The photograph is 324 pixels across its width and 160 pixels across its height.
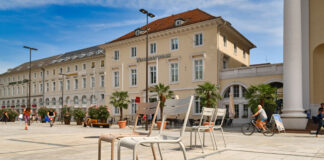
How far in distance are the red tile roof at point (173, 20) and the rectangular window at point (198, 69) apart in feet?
14.5

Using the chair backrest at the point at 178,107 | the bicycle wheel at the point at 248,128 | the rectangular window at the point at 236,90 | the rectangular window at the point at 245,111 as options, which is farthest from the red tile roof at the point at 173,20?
the chair backrest at the point at 178,107

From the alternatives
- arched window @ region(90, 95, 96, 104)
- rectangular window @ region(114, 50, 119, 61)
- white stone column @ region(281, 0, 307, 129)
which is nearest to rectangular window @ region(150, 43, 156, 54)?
rectangular window @ region(114, 50, 119, 61)

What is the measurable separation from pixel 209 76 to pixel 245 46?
1050cm

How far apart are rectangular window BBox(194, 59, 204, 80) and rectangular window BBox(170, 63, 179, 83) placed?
8.30 feet

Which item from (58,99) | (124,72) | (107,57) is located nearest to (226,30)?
(124,72)

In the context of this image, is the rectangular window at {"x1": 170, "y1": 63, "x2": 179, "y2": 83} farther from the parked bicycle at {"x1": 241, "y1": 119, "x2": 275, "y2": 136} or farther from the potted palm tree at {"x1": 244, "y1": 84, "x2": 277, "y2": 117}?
the parked bicycle at {"x1": 241, "y1": 119, "x2": 275, "y2": 136}

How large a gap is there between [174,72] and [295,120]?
18.5 meters

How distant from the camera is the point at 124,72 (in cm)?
4028

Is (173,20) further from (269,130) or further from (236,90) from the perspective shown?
(269,130)

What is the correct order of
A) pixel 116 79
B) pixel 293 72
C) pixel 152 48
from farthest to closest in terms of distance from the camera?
pixel 116 79, pixel 152 48, pixel 293 72

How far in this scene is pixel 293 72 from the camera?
1856 cm

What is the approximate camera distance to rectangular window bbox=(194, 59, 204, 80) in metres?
32.6

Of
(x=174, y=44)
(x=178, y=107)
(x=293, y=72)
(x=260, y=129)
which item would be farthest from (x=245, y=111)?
(x=178, y=107)

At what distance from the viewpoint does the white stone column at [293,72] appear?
60.5ft
